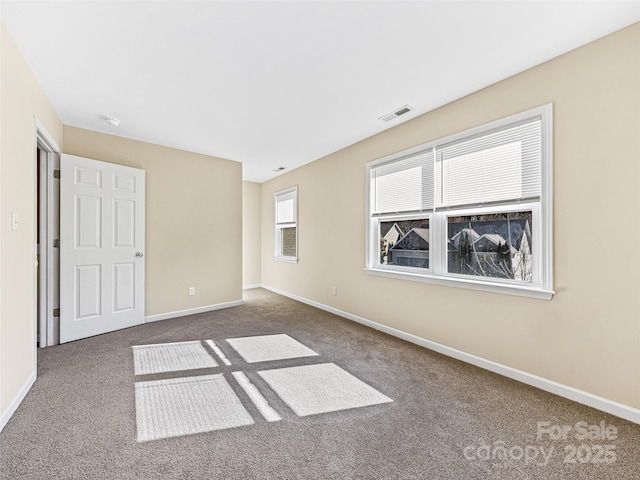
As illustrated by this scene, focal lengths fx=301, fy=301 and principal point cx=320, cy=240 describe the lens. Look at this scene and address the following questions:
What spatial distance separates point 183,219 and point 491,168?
404cm

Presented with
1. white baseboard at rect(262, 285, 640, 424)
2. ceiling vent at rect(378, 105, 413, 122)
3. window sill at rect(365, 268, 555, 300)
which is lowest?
white baseboard at rect(262, 285, 640, 424)

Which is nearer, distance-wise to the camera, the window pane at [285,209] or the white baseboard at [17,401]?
the white baseboard at [17,401]

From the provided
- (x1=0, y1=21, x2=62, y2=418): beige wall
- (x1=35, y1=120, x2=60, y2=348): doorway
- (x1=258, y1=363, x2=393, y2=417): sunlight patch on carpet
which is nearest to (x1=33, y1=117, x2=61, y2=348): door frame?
(x1=35, y1=120, x2=60, y2=348): doorway

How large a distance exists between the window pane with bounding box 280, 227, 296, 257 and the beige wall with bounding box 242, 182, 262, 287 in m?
0.91

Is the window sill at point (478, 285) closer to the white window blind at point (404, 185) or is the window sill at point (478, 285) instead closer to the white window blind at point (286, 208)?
the white window blind at point (404, 185)

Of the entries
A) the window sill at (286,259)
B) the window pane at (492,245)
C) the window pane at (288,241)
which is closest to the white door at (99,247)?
the window sill at (286,259)

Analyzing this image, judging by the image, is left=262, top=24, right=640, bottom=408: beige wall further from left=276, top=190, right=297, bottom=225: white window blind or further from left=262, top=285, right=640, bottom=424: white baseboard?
left=276, top=190, right=297, bottom=225: white window blind

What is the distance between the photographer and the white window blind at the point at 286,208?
5820 mm

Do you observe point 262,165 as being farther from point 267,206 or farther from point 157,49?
point 157,49

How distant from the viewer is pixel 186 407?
2057 mm

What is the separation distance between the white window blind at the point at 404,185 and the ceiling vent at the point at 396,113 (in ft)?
1.54

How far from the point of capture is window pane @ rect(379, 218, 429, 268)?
3410 millimetres

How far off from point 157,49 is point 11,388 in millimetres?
2514

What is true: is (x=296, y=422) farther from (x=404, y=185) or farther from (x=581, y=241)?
(x=404, y=185)
